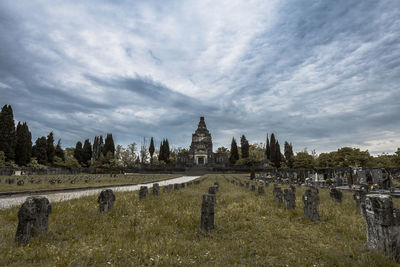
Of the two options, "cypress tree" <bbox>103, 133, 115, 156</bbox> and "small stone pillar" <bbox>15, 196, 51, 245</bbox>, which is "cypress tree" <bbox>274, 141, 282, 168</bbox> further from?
"small stone pillar" <bbox>15, 196, 51, 245</bbox>

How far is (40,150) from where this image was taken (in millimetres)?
59000

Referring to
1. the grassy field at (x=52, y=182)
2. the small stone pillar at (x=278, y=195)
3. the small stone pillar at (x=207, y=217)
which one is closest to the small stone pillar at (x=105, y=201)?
the small stone pillar at (x=207, y=217)

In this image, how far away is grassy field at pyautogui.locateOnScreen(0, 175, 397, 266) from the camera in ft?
13.1

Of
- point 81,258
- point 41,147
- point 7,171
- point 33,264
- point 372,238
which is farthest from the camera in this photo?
point 41,147

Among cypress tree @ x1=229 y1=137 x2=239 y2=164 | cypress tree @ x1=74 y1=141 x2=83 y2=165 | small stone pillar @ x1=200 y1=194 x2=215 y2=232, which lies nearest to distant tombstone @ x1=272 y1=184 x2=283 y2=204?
small stone pillar @ x1=200 y1=194 x2=215 y2=232

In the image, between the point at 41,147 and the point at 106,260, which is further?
the point at 41,147

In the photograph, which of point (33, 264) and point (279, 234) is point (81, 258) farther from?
point (279, 234)

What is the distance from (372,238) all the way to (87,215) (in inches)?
298

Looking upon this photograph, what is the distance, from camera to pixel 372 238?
4.23m

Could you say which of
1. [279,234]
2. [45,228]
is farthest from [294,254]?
[45,228]

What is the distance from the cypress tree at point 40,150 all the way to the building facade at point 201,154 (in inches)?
1463

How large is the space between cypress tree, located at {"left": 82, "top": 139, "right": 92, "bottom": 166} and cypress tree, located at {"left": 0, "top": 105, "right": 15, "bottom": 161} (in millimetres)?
28373

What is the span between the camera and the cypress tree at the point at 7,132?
46.1 meters

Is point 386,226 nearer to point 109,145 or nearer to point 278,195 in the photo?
point 278,195
